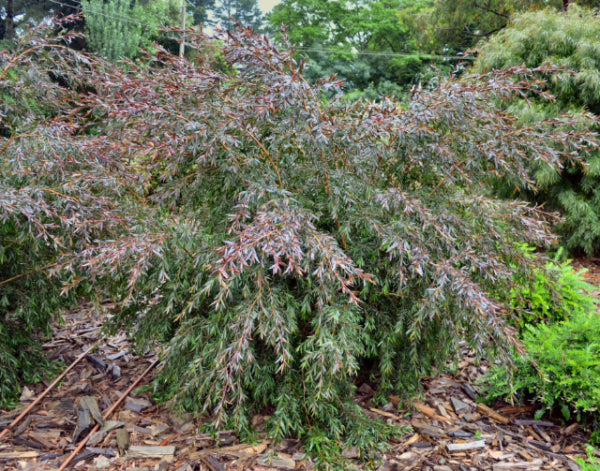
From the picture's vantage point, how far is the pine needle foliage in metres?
1.84

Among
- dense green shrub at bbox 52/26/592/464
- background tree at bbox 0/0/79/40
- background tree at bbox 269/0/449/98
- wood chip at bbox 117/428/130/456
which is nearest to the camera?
dense green shrub at bbox 52/26/592/464

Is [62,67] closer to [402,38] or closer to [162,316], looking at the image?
[162,316]

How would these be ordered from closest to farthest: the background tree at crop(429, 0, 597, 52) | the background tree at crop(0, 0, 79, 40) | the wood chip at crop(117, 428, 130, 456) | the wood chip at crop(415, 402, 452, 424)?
the wood chip at crop(117, 428, 130, 456)
the wood chip at crop(415, 402, 452, 424)
the background tree at crop(429, 0, 597, 52)
the background tree at crop(0, 0, 79, 40)

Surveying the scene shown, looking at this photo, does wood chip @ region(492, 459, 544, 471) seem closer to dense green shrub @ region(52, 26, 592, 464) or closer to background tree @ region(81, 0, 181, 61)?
dense green shrub @ region(52, 26, 592, 464)

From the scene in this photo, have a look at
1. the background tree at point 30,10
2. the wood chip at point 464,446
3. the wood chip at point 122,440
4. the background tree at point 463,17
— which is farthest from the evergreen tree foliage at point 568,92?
the background tree at point 30,10

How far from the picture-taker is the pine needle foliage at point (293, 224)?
1845mm

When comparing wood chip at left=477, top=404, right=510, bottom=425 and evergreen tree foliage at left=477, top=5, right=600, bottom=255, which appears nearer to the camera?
wood chip at left=477, top=404, right=510, bottom=425

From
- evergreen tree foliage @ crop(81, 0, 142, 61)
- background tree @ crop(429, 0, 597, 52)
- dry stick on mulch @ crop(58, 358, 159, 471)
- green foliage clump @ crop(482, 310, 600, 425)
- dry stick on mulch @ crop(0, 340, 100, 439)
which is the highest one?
background tree @ crop(429, 0, 597, 52)

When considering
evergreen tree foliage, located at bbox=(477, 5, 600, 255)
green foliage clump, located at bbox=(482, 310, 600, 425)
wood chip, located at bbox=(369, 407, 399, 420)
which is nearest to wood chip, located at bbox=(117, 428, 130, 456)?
wood chip, located at bbox=(369, 407, 399, 420)

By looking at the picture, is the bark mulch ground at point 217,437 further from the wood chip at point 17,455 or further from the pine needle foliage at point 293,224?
the pine needle foliage at point 293,224

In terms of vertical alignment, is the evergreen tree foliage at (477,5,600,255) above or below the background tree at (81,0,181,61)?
below

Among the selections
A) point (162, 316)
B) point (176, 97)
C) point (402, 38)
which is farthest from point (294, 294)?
point (402, 38)

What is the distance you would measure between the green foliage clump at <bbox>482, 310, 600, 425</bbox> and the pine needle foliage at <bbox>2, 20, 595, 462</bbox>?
0.39 meters

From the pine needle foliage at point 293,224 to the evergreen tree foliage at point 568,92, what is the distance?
3203mm
